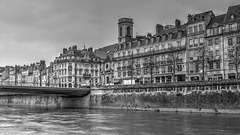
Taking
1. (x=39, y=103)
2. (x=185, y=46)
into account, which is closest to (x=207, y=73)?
(x=185, y=46)

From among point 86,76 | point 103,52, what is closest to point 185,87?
point 86,76

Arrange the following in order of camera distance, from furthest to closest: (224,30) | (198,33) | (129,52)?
(129,52)
(198,33)
(224,30)

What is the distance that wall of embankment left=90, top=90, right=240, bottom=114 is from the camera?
51547 mm

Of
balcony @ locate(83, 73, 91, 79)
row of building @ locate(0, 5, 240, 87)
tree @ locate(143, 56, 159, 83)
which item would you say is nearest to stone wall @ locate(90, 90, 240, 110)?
row of building @ locate(0, 5, 240, 87)

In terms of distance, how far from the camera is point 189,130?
31641mm

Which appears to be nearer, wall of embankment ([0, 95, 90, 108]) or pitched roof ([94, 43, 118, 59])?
wall of embankment ([0, 95, 90, 108])

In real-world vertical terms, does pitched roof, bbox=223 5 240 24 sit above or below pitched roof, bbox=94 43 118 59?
above

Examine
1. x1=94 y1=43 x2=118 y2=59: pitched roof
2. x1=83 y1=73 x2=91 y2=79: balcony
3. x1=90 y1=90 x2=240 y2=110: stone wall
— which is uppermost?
x1=94 y1=43 x2=118 y2=59: pitched roof

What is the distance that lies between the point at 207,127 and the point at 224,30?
132ft

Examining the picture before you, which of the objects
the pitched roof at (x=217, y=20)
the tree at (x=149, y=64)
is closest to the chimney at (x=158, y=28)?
the tree at (x=149, y=64)

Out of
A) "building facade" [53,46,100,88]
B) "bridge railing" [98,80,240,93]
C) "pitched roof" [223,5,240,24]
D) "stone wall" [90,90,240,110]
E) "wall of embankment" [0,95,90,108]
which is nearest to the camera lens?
"stone wall" [90,90,240,110]

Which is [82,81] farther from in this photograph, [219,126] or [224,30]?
[219,126]

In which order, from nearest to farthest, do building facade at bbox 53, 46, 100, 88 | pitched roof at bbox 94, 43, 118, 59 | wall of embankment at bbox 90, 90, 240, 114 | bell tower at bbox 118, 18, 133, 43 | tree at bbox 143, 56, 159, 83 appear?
1. wall of embankment at bbox 90, 90, 240, 114
2. tree at bbox 143, 56, 159, 83
3. bell tower at bbox 118, 18, 133, 43
4. building facade at bbox 53, 46, 100, 88
5. pitched roof at bbox 94, 43, 118, 59

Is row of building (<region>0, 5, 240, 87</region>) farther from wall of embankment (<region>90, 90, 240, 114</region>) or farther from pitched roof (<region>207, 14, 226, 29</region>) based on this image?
wall of embankment (<region>90, 90, 240, 114</region>)
